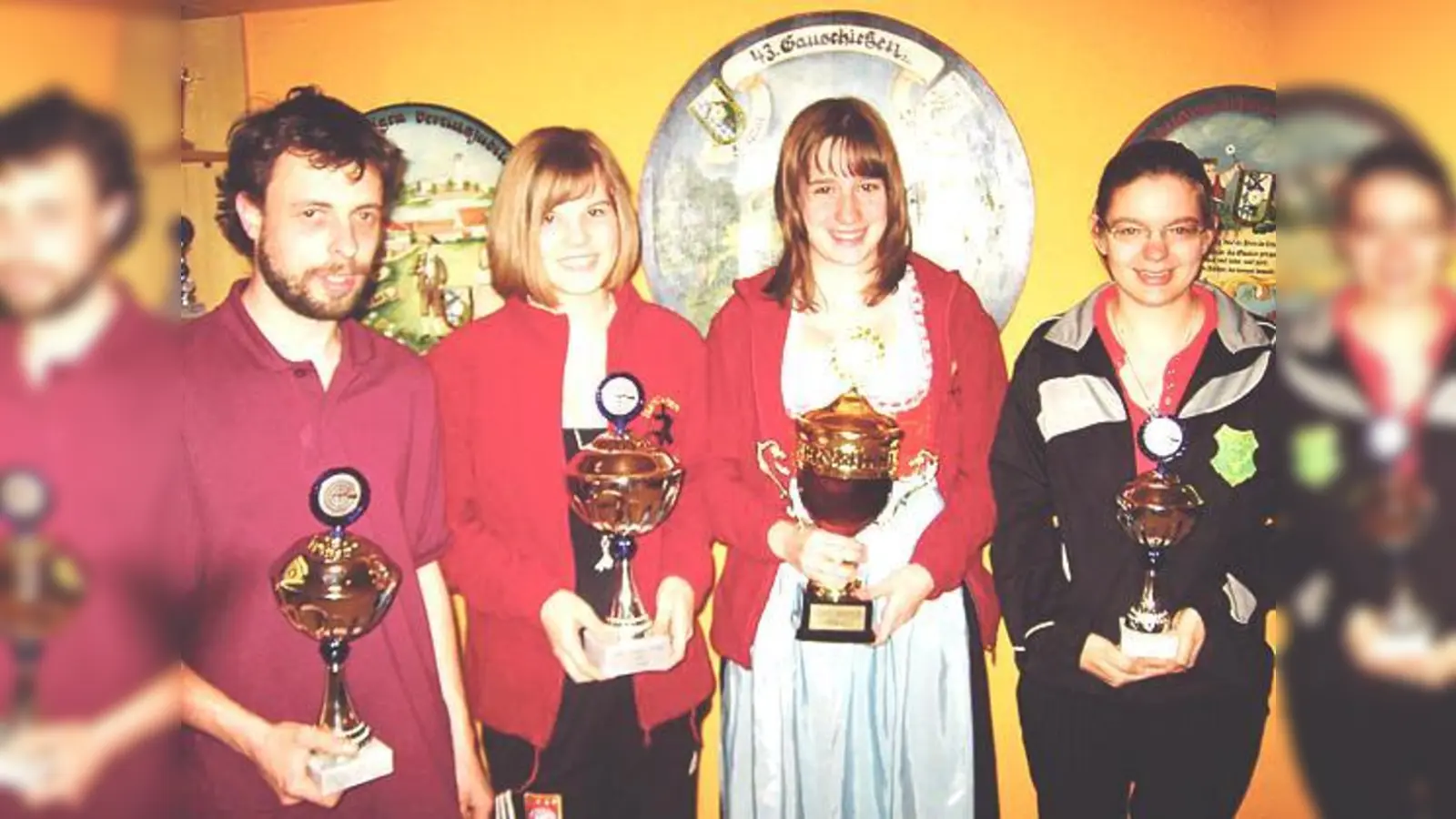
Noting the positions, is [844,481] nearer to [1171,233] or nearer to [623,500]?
[623,500]

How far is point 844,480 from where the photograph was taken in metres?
2.21

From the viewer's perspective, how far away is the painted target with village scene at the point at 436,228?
268cm

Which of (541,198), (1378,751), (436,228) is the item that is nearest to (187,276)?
(436,228)

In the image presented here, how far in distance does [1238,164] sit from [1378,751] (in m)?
1.37

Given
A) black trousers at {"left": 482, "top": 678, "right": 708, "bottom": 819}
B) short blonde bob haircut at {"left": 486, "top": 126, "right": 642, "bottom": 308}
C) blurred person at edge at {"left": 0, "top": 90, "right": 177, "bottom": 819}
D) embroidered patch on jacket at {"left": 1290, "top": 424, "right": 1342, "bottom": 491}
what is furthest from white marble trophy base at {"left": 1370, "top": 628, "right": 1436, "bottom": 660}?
blurred person at edge at {"left": 0, "top": 90, "right": 177, "bottom": 819}

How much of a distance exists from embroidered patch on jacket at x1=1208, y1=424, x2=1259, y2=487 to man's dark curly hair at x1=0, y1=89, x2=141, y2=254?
208 centimetres

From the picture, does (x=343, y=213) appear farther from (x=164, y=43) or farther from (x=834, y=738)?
(x=834, y=738)

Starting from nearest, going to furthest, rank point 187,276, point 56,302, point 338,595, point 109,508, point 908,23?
point 56,302
point 109,508
point 338,595
point 908,23
point 187,276

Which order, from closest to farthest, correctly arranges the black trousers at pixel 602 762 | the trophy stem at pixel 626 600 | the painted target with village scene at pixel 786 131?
the trophy stem at pixel 626 600, the black trousers at pixel 602 762, the painted target with village scene at pixel 786 131

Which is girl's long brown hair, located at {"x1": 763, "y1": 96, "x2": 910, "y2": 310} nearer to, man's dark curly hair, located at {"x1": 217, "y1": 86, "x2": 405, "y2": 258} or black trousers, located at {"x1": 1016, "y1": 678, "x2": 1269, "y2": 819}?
man's dark curly hair, located at {"x1": 217, "y1": 86, "x2": 405, "y2": 258}

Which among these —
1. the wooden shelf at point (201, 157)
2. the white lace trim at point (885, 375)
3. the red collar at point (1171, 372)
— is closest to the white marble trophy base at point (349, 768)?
the white lace trim at point (885, 375)

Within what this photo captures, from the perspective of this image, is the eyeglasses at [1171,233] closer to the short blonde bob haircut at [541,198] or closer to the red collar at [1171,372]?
the red collar at [1171,372]

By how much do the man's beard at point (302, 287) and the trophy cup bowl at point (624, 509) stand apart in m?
0.60

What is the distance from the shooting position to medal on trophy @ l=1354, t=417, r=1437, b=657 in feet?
5.31
